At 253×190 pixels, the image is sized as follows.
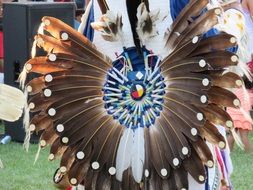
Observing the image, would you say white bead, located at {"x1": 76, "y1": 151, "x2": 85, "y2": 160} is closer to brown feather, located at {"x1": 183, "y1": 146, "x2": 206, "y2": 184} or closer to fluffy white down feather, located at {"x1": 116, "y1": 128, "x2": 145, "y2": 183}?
fluffy white down feather, located at {"x1": 116, "y1": 128, "x2": 145, "y2": 183}

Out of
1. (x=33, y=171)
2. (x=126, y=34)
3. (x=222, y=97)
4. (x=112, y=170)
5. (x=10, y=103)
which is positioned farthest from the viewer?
(x=33, y=171)

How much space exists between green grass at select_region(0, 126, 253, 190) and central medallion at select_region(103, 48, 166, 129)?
2.74 m

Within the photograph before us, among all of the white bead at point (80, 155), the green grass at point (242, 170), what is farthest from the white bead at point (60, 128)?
the green grass at point (242, 170)

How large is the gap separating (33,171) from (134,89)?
10.8ft

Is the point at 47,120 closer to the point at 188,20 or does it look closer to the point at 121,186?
the point at 121,186

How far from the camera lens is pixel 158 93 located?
299cm

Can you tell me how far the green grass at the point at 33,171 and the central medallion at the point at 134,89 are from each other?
274cm

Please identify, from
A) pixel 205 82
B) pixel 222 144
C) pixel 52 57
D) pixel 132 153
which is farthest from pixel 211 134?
pixel 52 57

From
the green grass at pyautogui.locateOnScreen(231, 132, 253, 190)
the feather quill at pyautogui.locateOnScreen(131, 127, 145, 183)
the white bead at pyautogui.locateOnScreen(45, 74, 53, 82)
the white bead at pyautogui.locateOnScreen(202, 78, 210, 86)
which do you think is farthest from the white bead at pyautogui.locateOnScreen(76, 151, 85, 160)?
the green grass at pyautogui.locateOnScreen(231, 132, 253, 190)

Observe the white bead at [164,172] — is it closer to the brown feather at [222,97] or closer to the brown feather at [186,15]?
the brown feather at [222,97]

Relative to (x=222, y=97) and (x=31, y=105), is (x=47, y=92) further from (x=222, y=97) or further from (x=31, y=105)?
(x=222, y=97)

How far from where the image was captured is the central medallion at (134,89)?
2992mm

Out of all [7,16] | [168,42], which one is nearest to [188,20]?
[168,42]

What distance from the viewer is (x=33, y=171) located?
6184 millimetres
